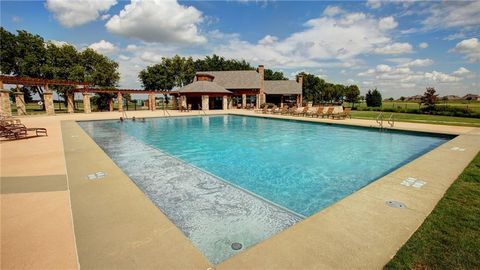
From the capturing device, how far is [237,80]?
137 feet

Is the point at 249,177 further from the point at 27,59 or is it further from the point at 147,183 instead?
→ the point at 27,59

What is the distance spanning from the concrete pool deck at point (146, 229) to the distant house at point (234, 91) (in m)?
30.1

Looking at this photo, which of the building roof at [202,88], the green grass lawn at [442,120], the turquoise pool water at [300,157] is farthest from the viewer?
the building roof at [202,88]

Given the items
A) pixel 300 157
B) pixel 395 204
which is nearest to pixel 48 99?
pixel 300 157

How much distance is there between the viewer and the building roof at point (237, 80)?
4044 cm

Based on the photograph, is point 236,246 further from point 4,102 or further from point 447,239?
point 4,102

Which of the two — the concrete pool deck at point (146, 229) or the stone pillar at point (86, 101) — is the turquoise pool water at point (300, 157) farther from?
Answer: the stone pillar at point (86, 101)

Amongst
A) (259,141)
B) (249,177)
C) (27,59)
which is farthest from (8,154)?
(27,59)

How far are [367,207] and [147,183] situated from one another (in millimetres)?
5607

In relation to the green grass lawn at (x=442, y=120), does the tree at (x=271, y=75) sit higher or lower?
higher

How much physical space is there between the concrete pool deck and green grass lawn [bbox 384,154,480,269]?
0.13 m

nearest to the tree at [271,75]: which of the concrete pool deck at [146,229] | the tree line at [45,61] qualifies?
the tree line at [45,61]

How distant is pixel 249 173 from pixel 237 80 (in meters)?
35.1

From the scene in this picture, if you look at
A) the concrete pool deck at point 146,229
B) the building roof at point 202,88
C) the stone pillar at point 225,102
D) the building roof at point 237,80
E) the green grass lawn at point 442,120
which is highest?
the building roof at point 237,80
